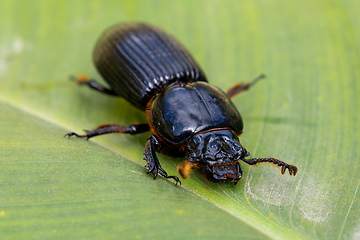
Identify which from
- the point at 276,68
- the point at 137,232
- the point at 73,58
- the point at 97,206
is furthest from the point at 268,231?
the point at 73,58

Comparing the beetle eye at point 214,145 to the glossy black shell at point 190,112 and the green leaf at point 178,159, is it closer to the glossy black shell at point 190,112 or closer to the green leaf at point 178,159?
the glossy black shell at point 190,112

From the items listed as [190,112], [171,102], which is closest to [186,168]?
[190,112]

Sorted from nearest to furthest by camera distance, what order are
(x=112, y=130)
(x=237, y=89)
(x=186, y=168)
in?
(x=186, y=168)
(x=112, y=130)
(x=237, y=89)

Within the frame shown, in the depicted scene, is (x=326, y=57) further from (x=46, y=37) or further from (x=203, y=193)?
(x=46, y=37)

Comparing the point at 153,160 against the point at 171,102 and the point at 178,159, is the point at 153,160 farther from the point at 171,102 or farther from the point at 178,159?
the point at 171,102

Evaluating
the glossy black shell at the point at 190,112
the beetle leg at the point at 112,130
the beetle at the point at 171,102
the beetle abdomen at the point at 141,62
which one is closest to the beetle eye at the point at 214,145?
the beetle at the point at 171,102

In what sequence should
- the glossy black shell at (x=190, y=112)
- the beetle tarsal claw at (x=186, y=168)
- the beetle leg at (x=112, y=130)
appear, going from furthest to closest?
1. the beetle leg at (x=112, y=130)
2. the glossy black shell at (x=190, y=112)
3. the beetle tarsal claw at (x=186, y=168)
